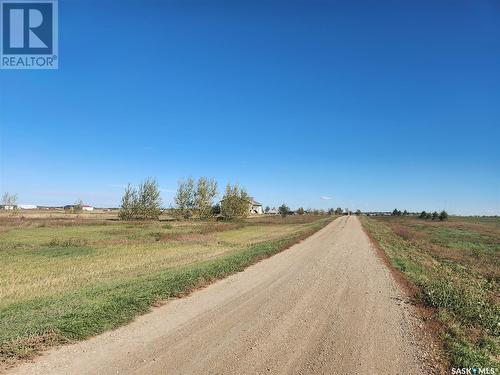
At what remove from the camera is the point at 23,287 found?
13.0 m

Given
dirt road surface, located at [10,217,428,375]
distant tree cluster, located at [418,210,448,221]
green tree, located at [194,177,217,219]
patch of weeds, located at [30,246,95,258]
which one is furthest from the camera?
distant tree cluster, located at [418,210,448,221]

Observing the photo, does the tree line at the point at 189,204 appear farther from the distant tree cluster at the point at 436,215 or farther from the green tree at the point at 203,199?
the distant tree cluster at the point at 436,215

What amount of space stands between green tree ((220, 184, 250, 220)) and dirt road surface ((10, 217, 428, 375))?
231 feet

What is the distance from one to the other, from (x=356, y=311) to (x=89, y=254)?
18204mm

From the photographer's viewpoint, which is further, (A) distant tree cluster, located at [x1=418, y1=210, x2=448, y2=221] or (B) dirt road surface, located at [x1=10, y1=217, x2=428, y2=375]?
(A) distant tree cluster, located at [x1=418, y1=210, x2=448, y2=221]

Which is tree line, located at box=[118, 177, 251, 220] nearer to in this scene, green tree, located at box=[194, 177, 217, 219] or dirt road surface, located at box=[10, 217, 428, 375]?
green tree, located at box=[194, 177, 217, 219]

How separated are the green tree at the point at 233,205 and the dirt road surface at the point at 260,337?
7026 cm

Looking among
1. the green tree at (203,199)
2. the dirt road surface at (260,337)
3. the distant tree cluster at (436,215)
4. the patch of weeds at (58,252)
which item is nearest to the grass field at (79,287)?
the patch of weeds at (58,252)

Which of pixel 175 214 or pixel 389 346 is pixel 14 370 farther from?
pixel 175 214

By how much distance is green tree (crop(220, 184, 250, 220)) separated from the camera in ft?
273

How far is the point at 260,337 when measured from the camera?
25.2 feet

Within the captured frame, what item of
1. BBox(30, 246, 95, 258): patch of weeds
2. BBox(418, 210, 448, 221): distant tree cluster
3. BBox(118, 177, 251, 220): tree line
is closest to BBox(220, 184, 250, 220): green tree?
BBox(118, 177, 251, 220): tree line

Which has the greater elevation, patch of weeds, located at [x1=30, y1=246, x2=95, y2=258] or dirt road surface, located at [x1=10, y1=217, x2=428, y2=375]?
patch of weeds, located at [x1=30, y1=246, x2=95, y2=258]

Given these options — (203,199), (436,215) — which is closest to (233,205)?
(203,199)
